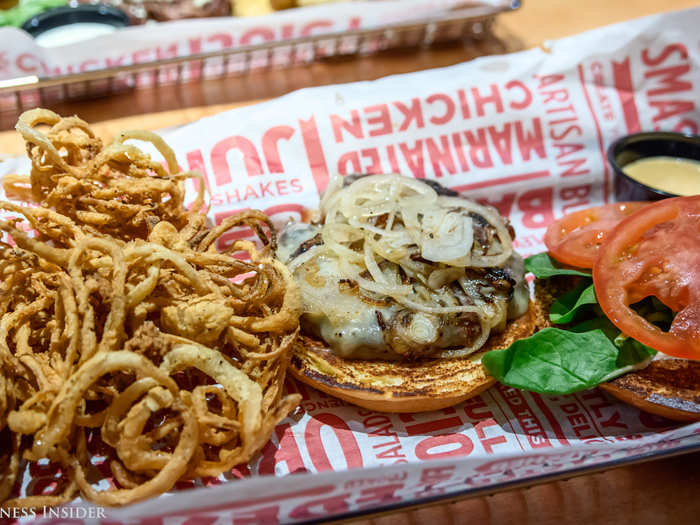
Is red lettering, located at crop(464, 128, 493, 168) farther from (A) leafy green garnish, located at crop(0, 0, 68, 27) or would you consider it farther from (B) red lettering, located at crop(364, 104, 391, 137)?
(A) leafy green garnish, located at crop(0, 0, 68, 27)

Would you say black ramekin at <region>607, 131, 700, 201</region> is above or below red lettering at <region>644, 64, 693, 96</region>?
below

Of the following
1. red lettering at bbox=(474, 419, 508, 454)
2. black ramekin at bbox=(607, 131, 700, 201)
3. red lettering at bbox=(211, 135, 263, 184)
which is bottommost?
red lettering at bbox=(474, 419, 508, 454)

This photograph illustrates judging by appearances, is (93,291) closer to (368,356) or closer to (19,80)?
(368,356)

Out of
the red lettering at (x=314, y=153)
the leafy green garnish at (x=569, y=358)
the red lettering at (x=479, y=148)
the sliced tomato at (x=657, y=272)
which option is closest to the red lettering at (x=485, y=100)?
the red lettering at (x=479, y=148)

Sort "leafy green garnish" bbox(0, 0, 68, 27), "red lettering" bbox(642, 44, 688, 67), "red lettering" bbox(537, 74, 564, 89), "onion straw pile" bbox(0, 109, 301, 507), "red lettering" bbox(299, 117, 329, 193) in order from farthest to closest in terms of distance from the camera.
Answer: "leafy green garnish" bbox(0, 0, 68, 27) < "red lettering" bbox(642, 44, 688, 67) < "red lettering" bbox(537, 74, 564, 89) < "red lettering" bbox(299, 117, 329, 193) < "onion straw pile" bbox(0, 109, 301, 507)

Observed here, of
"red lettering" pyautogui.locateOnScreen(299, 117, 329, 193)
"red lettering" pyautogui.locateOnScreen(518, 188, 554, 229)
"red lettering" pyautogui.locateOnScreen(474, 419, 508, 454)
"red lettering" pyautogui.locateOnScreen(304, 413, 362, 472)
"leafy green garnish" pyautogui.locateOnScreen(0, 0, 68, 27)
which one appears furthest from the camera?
"leafy green garnish" pyautogui.locateOnScreen(0, 0, 68, 27)

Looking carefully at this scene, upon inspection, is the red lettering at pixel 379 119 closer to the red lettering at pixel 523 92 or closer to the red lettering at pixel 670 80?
the red lettering at pixel 523 92

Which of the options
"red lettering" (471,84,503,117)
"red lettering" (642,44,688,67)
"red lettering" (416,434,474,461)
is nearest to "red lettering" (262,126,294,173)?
"red lettering" (471,84,503,117)
